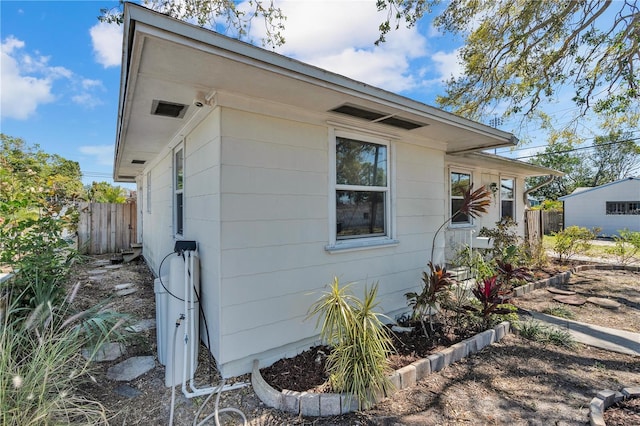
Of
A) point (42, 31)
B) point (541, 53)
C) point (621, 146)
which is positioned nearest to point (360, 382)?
point (541, 53)

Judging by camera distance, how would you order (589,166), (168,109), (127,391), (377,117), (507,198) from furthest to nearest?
(589,166)
(507,198)
(377,117)
(168,109)
(127,391)

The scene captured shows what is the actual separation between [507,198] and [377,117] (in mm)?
7604

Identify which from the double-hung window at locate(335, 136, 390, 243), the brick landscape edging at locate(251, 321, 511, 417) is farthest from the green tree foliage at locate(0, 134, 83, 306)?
the double-hung window at locate(335, 136, 390, 243)

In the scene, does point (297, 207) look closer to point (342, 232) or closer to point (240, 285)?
point (342, 232)

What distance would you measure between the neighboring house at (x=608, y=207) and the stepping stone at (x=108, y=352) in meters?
23.0

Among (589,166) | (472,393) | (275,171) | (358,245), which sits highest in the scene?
(589,166)

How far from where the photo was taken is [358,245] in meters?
3.70

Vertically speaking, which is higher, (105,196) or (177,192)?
(105,196)

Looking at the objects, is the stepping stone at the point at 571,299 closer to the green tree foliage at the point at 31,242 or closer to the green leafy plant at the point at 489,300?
the green leafy plant at the point at 489,300

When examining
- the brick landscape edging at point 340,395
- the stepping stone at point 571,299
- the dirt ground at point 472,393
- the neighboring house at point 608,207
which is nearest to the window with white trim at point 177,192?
the dirt ground at point 472,393

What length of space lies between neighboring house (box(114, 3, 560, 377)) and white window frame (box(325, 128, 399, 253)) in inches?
0.6

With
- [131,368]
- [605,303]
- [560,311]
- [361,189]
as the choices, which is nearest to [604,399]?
[560,311]

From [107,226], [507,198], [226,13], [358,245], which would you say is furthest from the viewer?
[107,226]

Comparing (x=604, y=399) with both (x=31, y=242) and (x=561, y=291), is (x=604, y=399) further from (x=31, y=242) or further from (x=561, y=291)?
(x=31, y=242)
